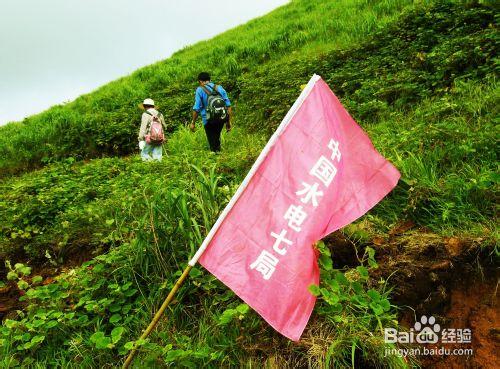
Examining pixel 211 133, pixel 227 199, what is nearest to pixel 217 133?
pixel 211 133

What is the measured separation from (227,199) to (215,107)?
10.6 feet

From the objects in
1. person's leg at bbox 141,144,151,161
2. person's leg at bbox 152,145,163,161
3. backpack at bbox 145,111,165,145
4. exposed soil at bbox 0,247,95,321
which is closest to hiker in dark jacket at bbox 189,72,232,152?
backpack at bbox 145,111,165,145

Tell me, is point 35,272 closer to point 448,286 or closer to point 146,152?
point 146,152

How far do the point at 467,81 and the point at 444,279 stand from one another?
11.1 ft

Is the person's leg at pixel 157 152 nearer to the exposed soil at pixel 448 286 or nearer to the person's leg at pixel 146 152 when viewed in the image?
the person's leg at pixel 146 152

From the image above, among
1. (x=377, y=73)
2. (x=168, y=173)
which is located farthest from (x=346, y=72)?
(x=168, y=173)

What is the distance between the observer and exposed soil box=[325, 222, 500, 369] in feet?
7.29

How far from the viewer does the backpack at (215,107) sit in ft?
20.1

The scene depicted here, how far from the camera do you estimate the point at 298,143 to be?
227 cm

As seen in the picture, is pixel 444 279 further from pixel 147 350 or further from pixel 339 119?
pixel 147 350

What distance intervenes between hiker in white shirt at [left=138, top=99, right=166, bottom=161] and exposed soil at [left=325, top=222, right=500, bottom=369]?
4.67 m

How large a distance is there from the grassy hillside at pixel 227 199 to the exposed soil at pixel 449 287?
10 centimetres

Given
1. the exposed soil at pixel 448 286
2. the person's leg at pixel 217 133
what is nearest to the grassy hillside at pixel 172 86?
the person's leg at pixel 217 133

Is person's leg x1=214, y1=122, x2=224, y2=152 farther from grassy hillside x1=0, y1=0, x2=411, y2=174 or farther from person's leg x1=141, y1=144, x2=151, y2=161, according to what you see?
grassy hillside x1=0, y1=0, x2=411, y2=174
